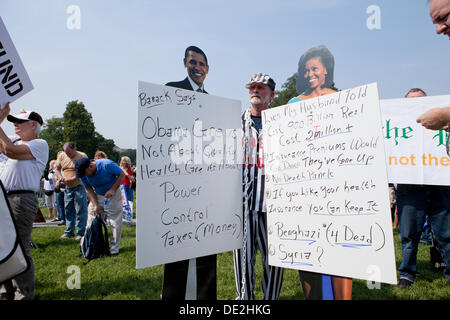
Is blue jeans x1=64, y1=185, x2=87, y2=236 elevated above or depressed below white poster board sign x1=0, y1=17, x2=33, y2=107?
below

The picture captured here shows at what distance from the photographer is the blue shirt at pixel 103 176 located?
4684mm

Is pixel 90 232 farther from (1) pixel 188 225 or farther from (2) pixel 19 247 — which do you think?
(1) pixel 188 225

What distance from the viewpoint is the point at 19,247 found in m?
1.71

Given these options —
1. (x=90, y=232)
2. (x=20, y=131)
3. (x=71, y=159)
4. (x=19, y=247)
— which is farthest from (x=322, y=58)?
(x=71, y=159)

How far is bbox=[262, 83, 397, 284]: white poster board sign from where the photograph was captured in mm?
1574

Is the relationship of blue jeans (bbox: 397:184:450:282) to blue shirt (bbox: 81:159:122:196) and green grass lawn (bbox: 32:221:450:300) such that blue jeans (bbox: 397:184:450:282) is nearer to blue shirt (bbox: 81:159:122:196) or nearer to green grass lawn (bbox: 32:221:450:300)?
green grass lawn (bbox: 32:221:450:300)

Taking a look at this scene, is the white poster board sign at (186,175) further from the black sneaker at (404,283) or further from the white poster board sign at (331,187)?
the black sneaker at (404,283)

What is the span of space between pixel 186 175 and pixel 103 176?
3348mm

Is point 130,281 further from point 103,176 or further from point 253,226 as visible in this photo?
point 253,226

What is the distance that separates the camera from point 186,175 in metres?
1.89

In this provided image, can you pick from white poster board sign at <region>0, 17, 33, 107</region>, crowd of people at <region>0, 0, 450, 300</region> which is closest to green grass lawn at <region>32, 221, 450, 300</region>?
crowd of people at <region>0, 0, 450, 300</region>

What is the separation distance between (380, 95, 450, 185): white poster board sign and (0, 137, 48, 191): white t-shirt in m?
3.97

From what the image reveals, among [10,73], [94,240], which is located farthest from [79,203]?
[10,73]
